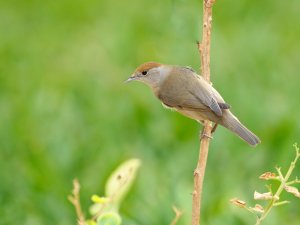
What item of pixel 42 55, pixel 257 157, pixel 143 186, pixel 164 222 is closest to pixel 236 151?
pixel 257 157

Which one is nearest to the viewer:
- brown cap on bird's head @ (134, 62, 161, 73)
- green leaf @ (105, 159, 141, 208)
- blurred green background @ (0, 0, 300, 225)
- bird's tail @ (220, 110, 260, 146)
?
green leaf @ (105, 159, 141, 208)

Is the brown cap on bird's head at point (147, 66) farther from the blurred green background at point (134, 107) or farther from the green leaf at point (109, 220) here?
the green leaf at point (109, 220)

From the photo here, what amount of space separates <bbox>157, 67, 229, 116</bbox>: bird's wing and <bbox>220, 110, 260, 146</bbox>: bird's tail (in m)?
0.07

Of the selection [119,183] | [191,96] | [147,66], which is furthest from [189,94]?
[119,183]

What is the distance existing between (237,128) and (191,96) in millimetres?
215

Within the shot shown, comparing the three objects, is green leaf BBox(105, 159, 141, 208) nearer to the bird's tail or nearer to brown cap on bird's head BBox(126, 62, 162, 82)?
the bird's tail

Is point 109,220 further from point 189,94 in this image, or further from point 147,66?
point 147,66

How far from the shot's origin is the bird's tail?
12.3ft

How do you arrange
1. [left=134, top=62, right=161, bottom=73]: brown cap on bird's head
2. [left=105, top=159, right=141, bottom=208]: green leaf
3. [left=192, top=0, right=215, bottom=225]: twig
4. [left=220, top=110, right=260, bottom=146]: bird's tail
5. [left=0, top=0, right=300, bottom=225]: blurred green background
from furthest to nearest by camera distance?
1. [left=0, top=0, right=300, bottom=225]: blurred green background
2. [left=134, top=62, right=161, bottom=73]: brown cap on bird's head
3. [left=220, top=110, right=260, bottom=146]: bird's tail
4. [left=105, top=159, right=141, bottom=208]: green leaf
5. [left=192, top=0, right=215, bottom=225]: twig

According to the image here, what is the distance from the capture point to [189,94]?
12.8 feet

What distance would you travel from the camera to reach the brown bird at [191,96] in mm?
3771

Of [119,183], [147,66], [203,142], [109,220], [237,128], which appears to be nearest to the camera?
[109,220]

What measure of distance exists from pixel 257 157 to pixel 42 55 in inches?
132

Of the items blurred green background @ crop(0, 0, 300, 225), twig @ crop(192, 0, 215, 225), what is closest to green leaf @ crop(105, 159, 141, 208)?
twig @ crop(192, 0, 215, 225)
